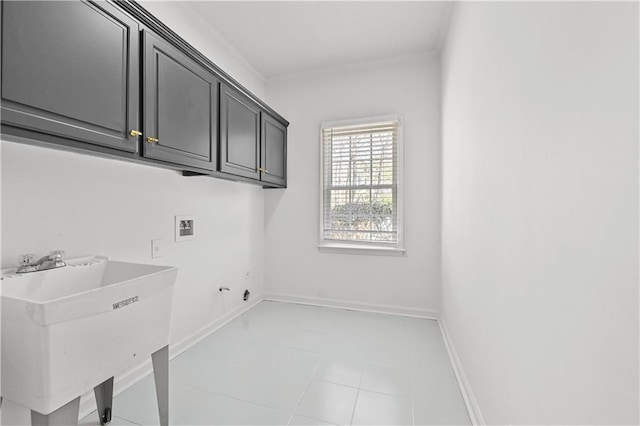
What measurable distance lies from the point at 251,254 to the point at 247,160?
120 centimetres

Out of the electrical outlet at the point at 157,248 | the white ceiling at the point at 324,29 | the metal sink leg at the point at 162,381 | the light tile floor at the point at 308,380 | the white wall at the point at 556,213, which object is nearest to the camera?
the white wall at the point at 556,213

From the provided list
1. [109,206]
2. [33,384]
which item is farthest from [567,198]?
[109,206]

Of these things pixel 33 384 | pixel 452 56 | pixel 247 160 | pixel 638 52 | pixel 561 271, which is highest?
pixel 452 56

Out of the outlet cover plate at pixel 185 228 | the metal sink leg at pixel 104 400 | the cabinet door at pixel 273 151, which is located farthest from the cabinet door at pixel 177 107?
the metal sink leg at pixel 104 400

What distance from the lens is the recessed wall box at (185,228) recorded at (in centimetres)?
214

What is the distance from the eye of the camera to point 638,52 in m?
0.51

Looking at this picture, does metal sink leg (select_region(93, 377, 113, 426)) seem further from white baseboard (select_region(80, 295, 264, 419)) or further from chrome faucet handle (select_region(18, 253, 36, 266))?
chrome faucet handle (select_region(18, 253, 36, 266))

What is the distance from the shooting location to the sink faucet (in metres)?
1.19

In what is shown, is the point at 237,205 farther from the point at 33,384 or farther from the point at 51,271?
the point at 33,384

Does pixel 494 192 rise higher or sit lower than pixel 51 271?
higher

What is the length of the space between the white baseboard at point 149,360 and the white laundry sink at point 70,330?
668 mm

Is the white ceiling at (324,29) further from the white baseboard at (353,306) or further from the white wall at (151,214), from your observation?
the white baseboard at (353,306)

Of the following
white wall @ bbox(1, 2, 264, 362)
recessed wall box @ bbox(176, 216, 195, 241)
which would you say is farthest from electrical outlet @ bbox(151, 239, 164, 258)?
recessed wall box @ bbox(176, 216, 195, 241)

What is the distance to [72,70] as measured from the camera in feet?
3.75
